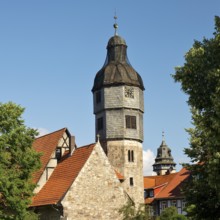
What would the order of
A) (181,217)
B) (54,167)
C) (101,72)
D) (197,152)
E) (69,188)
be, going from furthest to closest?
(101,72), (181,217), (54,167), (69,188), (197,152)

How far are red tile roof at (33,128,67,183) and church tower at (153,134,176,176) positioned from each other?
72.1m

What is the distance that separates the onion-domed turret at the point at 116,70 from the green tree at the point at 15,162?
2541cm

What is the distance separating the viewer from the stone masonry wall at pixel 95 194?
104 ft

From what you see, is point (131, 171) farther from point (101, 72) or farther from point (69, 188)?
point (69, 188)

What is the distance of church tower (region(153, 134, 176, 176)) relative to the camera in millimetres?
108188

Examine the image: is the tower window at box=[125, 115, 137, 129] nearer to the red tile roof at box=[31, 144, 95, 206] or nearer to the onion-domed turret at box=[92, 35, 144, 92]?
the onion-domed turret at box=[92, 35, 144, 92]

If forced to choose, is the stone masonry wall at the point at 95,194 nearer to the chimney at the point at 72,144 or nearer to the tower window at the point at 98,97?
the chimney at the point at 72,144

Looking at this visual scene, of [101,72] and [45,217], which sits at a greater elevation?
[101,72]

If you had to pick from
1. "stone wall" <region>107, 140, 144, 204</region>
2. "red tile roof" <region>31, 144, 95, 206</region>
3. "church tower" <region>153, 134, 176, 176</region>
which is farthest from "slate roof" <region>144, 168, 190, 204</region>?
"church tower" <region>153, 134, 176, 176</region>

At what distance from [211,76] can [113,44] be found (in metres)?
36.5

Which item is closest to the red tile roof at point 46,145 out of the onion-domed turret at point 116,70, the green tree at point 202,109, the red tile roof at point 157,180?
the onion-domed turret at point 116,70

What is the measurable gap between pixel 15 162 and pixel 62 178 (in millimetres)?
7257

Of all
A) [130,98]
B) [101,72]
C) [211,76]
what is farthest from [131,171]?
[211,76]

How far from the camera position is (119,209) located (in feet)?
108
